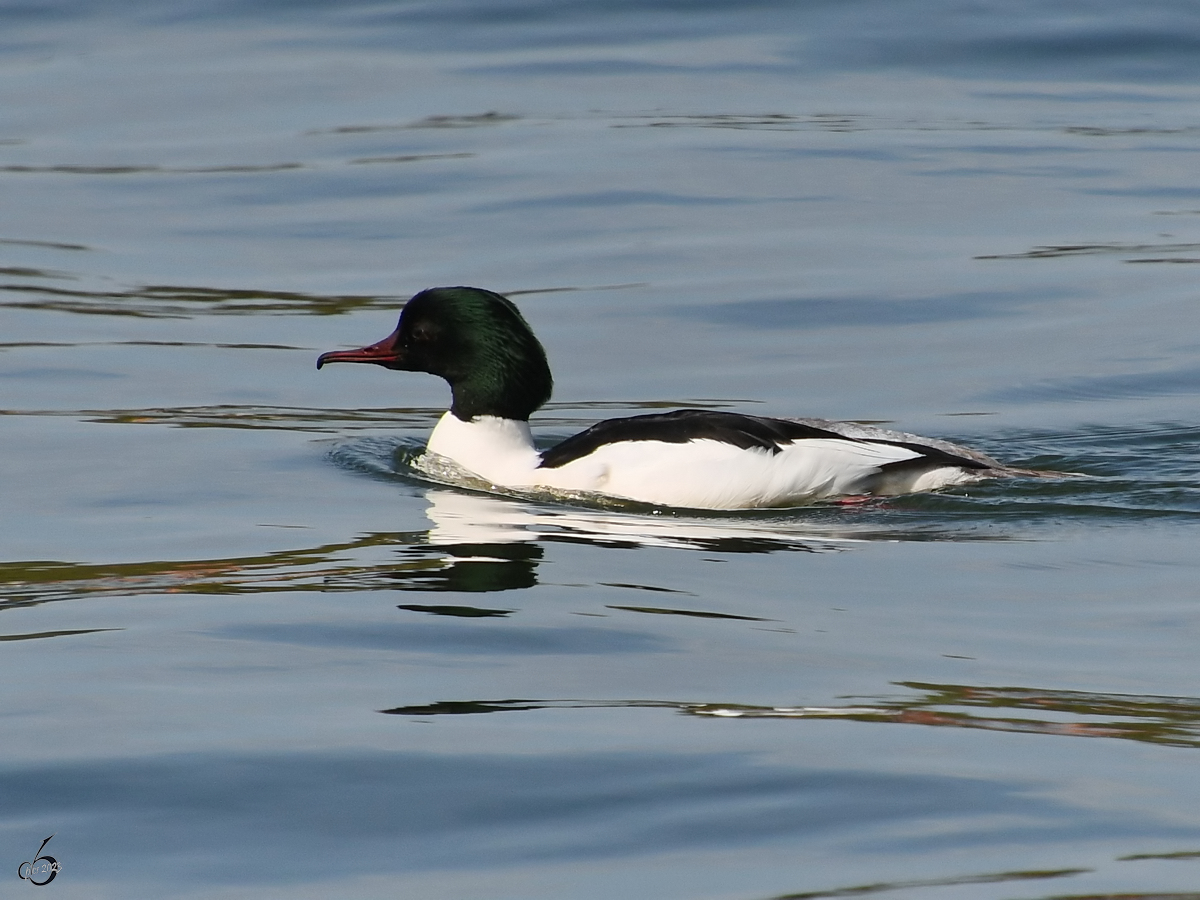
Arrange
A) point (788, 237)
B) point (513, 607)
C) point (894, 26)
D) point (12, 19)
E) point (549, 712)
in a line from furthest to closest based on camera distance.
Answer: point (12, 19) → point (894, 26) → point (788, 237) → point (513, 607) → point (549, 712)

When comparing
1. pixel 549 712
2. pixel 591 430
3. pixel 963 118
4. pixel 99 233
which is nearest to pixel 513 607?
pixel 549 712

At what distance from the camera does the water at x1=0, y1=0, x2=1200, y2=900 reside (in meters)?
4.37

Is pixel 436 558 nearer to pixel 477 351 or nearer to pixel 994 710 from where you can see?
pixel 477 351

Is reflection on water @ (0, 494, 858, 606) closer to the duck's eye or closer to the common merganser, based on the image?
the common merganser

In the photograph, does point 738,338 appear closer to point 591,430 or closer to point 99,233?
point 591,430

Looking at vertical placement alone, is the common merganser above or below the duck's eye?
below

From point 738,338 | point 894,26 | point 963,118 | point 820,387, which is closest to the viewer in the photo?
point 820,387

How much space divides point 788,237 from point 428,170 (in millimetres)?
4244

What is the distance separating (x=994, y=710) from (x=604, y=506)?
3279 millimetres

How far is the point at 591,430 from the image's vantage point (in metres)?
8.21
